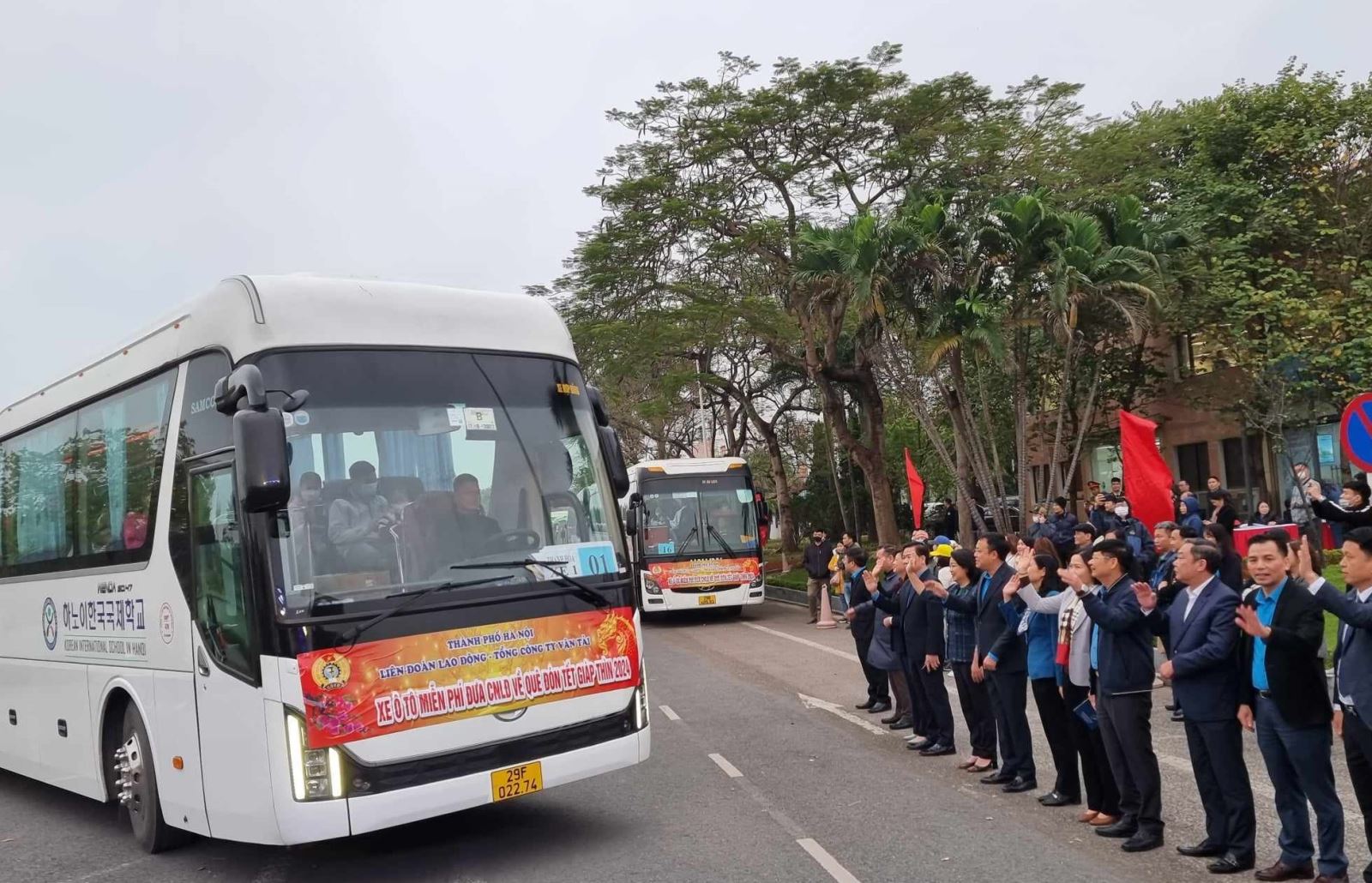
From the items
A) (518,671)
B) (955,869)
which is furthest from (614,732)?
(955,869)

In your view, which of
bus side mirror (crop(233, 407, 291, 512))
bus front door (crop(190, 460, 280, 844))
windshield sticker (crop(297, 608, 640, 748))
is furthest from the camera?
bus front door (crop(190, 460, 280, 844))

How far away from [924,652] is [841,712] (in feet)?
7.78

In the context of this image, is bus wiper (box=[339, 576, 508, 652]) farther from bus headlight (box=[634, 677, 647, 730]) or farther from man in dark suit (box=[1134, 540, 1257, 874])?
man in dark suit (box=[1134, 540, 1257, 874])

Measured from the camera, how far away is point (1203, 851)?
6629mm

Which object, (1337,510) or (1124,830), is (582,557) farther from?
(1337,510)

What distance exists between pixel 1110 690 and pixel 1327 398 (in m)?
→ 20.1

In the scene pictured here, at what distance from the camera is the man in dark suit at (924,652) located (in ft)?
32.8

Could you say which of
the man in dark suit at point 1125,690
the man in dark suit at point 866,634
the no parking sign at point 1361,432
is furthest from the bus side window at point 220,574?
the no parking sign at point 1361,432

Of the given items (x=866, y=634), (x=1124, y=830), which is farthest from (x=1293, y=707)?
(x=866, y=634)

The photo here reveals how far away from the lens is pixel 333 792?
20.3 feet

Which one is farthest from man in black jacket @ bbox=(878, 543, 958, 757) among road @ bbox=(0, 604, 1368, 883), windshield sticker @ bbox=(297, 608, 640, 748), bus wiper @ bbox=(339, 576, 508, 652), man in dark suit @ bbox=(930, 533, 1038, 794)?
bus wiper @ bbox=(339, 576, 508, 652)

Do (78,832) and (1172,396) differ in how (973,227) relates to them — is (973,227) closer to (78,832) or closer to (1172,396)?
(1172,396)

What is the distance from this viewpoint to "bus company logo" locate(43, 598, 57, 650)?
29.5 ft

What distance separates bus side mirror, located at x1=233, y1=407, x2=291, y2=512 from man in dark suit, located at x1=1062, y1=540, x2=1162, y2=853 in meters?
4.39
